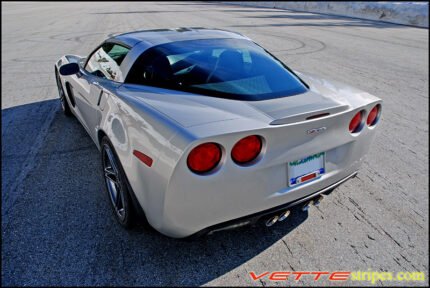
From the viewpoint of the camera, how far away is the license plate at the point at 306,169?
6.79ft

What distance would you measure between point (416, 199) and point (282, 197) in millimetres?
1549

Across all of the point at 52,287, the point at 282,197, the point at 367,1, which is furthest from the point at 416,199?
the point at 367,1

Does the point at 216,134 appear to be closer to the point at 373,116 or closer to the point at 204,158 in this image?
the point at 204,158

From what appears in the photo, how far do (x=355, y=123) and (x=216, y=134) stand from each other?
1.17 meters

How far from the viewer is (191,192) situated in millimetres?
1835

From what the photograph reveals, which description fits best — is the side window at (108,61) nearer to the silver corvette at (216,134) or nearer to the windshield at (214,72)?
the silver corvette at (216,134)

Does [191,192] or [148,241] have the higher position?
[191,192]

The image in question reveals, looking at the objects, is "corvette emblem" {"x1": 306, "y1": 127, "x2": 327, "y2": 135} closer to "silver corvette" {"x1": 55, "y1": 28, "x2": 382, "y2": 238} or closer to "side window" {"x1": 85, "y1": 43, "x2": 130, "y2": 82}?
"silver corvette" {"x1": 55, "y1": 28, "x2": 382, "y2": 238}

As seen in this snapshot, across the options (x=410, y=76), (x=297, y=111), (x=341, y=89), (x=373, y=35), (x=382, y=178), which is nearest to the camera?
(x=297, y=111)

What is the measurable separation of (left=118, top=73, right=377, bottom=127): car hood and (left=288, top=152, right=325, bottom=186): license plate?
28 centimetres

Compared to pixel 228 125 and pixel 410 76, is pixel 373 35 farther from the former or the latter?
pixel 228 125

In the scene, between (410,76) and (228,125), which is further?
(410,76)

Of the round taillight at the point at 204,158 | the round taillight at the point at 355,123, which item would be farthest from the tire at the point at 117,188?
the round taillight at the point at 355,123

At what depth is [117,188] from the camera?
2.58m
